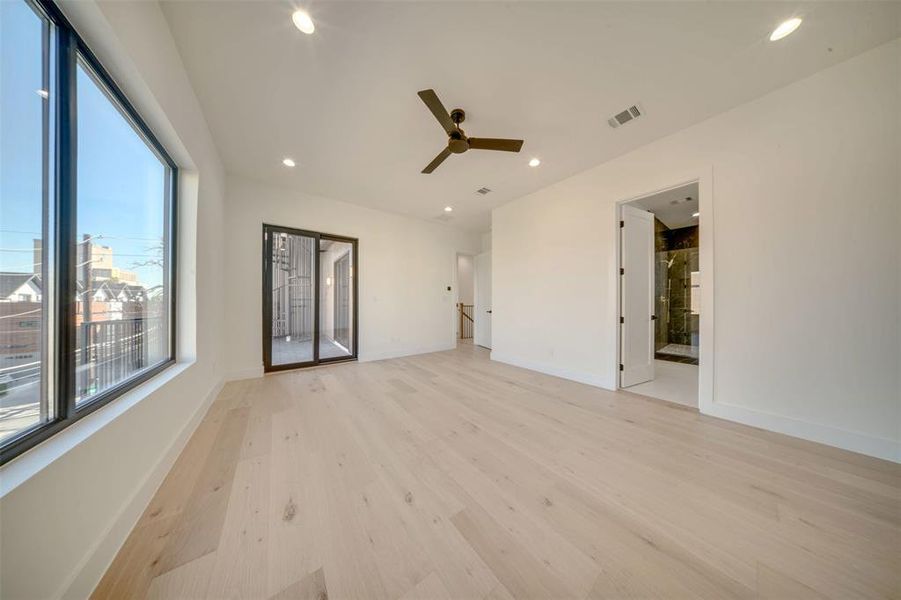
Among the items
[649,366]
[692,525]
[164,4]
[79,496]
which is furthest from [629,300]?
[164,4]

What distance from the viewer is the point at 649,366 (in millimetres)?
3686

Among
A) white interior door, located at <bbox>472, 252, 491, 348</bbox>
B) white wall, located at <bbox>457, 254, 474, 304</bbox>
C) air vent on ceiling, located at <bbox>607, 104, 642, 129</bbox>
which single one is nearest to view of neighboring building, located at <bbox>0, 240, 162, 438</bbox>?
air vent on ceiling, located at <bbox>607, 104, 642, 129</bbox>

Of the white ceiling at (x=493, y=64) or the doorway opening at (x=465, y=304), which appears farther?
the doorway opening at (x=465, y=304)

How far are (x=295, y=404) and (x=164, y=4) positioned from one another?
3118 mm

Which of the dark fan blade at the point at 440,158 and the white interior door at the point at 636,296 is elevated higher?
the dark fan blade at the point at 440,158

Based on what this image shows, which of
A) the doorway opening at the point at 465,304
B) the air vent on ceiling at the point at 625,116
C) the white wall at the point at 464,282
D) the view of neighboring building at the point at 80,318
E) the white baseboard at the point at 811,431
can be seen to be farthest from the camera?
the white wall at the point at 464,282

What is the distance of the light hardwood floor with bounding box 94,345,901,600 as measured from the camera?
1044 mm

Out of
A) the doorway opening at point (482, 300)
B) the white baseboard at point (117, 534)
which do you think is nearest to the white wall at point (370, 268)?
the doorway opening at point (482, 300)

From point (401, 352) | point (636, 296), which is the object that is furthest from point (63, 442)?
point (636, 296)

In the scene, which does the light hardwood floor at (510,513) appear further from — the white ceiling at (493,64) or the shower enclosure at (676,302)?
the shower enclosure at (676,302)

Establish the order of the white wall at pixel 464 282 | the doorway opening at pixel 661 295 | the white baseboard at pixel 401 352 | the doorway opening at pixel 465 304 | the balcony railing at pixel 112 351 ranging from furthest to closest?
the white wall at pixel 464 282 → the doorway opening at pixel 465 304 → the white baseboard at pixel 401 352 → the doorway opening at pixel 661 295 → the balcony railing at pixel 112 351

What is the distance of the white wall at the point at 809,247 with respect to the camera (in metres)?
1.86

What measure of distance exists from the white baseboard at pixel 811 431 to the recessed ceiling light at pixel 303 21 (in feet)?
14.5

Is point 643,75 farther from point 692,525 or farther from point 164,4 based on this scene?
point 164,4
